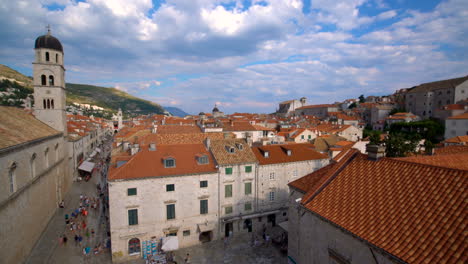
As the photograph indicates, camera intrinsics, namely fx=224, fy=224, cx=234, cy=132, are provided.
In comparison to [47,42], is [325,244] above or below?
below

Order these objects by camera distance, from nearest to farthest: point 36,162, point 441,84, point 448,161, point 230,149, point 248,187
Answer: point 448,161 < point 36,162 < point 248,187 < point 230,149 < point 441,84

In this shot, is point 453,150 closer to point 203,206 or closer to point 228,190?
point 228,190

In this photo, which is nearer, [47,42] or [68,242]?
[68,242]

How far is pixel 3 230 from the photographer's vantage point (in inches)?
653

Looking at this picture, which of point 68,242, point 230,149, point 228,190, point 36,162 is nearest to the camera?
point 68,242

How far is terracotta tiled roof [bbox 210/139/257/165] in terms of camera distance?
25453mm

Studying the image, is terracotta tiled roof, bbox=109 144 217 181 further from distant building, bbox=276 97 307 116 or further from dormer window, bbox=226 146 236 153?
distant building, bbox=276 97 307 116

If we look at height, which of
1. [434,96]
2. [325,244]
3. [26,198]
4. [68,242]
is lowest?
[68,242]

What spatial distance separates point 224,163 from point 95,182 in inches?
1258

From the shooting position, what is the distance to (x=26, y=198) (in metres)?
21.0

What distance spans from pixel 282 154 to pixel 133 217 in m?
18.7

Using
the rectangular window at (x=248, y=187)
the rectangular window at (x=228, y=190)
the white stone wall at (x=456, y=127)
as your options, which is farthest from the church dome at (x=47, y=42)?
the white stone wall at (x=456, y=127)

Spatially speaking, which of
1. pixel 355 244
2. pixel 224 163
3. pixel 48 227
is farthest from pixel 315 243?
pixel 48 227

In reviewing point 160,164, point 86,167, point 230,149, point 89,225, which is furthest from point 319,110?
point 89,225
